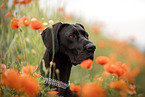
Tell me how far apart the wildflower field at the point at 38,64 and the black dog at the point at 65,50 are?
0.41 feet

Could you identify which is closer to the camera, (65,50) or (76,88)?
(65,50)

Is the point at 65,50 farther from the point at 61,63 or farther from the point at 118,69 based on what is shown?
the point at 118,69

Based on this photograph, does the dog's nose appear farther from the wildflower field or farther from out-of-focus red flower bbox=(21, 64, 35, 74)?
out-of-focus red flower bbox=(21, 64, 35, 74)

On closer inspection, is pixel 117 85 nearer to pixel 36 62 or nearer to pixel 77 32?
pixel 77 32

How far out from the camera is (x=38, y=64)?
2.78m

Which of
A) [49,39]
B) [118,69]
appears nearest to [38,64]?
[49,39]

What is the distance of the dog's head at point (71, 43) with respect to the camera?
186 centimetres

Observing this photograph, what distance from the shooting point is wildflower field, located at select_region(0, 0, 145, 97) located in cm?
125

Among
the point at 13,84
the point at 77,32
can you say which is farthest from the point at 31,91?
the point at 77,32

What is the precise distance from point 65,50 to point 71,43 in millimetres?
127

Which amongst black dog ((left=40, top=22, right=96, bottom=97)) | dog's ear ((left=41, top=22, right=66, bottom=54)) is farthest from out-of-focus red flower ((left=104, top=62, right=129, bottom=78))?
dog's ear ((left=41, top=22, right=66, bottom=54))

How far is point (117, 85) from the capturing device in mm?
1264

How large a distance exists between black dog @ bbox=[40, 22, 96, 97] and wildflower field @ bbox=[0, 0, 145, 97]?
12 cm

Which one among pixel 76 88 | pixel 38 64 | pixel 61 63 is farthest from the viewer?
pixel 38 64
